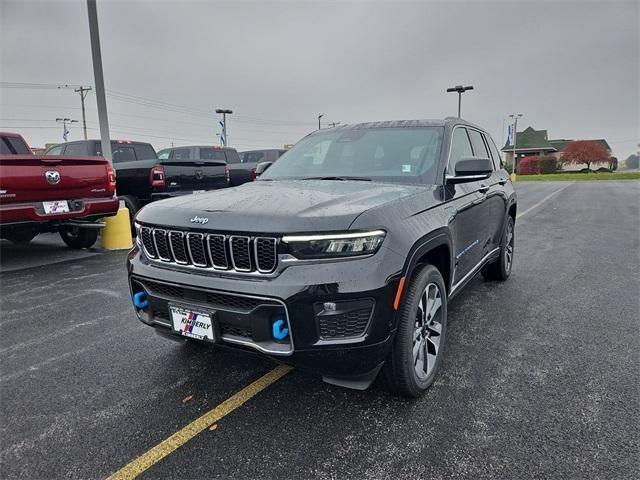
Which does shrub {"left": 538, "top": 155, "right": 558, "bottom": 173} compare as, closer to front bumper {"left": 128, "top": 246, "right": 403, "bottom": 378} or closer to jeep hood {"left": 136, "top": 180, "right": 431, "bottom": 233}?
jeep hood {"left": 136, "top": 180, "right": 431, "bottom": 233}

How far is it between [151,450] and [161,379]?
30.8 inches

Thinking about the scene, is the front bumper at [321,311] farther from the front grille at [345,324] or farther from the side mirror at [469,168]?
the side mirror at [469,168]

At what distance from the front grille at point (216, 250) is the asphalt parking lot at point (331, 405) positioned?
0.70 meters

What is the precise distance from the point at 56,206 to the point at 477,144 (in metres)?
5.55

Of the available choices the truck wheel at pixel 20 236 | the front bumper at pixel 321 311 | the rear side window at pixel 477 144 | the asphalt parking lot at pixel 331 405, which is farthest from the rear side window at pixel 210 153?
the front bumper at pixel 321 311

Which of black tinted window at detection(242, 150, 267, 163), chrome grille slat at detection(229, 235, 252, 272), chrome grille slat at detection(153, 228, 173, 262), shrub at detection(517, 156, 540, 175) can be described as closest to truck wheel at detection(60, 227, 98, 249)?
chrome grille slat at detection(153, 228, 173, 262)

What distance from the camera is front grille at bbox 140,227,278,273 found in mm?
2248

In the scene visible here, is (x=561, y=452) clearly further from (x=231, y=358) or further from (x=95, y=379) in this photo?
(x=95, y=379)

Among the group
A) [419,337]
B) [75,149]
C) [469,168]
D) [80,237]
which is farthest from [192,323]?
[75,149]

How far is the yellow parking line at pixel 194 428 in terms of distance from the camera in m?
2.11

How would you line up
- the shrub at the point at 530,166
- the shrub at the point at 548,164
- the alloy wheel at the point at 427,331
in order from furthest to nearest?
1. the shrub at the point at 530,166
2. the shrub at the point at 548,164
3. the alloy wheel at the point at 427,331

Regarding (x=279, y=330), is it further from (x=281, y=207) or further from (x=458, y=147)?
(x=458, y=147)

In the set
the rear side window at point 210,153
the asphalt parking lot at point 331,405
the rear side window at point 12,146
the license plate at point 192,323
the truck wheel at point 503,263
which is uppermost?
the rear side window at point 210,153

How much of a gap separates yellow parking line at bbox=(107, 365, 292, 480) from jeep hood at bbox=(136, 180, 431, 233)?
3.63 ft
